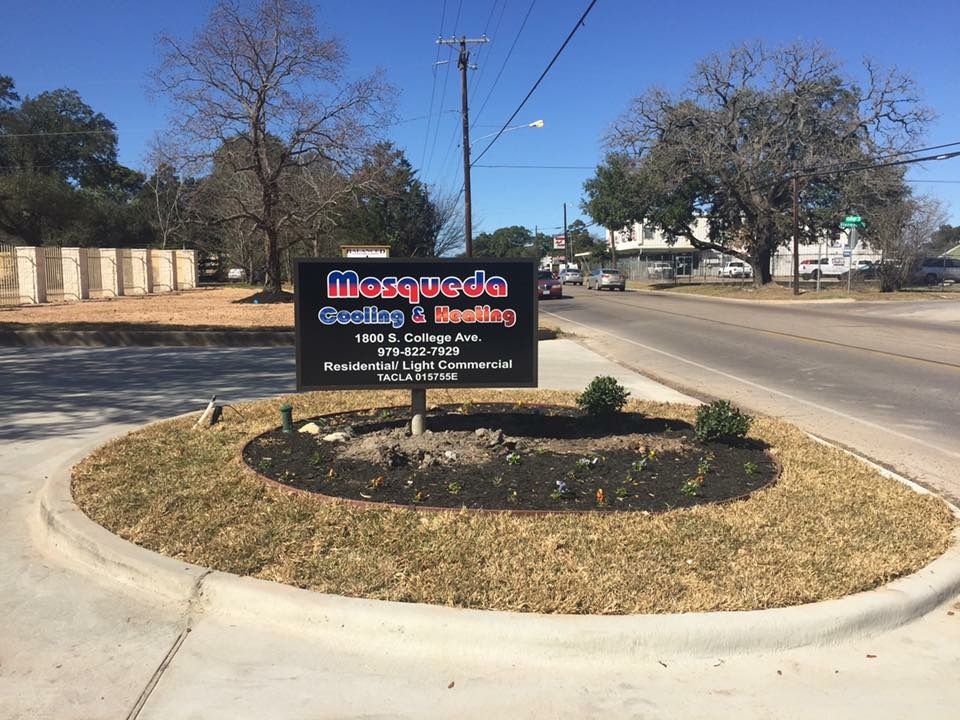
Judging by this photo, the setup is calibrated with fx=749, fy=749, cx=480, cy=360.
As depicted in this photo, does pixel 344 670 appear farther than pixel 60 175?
No

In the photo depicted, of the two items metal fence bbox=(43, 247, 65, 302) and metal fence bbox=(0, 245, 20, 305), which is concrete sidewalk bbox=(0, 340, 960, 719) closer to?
metal fence bbox=(0, 245, 20, 305)

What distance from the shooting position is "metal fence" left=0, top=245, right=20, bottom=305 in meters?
28.9

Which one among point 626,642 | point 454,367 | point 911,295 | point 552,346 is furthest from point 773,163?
point 626,642

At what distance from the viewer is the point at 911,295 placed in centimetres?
3438

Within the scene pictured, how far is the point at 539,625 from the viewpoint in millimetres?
3283

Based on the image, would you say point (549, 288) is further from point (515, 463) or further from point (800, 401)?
point (515, 463)

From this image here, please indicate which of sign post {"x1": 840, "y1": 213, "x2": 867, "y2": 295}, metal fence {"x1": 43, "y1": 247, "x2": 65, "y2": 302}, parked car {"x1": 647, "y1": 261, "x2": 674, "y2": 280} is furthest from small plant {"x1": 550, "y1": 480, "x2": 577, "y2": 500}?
parked car {"x1": 647, "y1": 261, "x2": 674, "y2": 280}

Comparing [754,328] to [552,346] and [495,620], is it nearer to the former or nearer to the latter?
[552,346]

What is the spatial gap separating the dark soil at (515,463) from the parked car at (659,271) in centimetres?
6201

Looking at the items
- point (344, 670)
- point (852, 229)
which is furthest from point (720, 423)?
point (852, 229)

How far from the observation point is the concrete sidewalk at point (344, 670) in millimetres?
2891

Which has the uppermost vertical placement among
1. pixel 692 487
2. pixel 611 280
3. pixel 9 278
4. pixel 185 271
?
pixel 185 271

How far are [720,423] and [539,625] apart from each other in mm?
3357

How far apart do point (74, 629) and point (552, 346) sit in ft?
42.0
